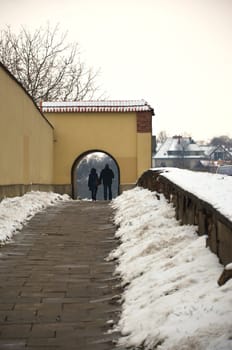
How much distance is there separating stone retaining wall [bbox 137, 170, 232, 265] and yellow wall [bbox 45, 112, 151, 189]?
15.9m

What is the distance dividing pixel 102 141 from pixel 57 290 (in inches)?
749

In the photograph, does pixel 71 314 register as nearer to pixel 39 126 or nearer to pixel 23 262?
pixel 23 262

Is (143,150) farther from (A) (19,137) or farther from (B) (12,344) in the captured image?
(B) (12,344)

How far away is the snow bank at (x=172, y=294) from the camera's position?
9.79 feet

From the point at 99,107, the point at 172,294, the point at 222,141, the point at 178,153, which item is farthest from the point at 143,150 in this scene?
the point at 178,153

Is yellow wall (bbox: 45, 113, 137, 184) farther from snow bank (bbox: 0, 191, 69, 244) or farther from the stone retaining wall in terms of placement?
the stone retaining wall

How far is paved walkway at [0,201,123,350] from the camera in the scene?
12.4ft

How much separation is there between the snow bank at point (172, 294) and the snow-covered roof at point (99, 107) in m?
17.6

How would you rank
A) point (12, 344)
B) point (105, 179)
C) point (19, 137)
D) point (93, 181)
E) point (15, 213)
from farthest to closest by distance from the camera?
point (93, 181) → point (105, 179) → point (19, 137) → point (15, 213) → point (12, 344)

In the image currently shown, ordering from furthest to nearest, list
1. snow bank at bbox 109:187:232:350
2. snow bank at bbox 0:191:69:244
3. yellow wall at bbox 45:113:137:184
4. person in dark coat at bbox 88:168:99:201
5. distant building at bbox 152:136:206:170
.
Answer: distant building at bbox 152:136:206:170, yellow wall at bbox 45:113:137:184, person in dark coat at bbox 88:168:99:201, snow bank at bbox 0:191:69:244, snow bank at bbox 109:187:232:350

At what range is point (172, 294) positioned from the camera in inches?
152

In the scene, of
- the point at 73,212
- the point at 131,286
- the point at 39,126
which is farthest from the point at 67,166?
the point at 131,286

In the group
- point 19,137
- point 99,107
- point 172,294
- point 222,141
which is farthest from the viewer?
point 222,141

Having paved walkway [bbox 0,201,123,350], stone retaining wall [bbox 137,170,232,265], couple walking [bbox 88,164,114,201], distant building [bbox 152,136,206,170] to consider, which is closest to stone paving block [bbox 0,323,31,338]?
paved walkway [bbox 0,201,123,350]
